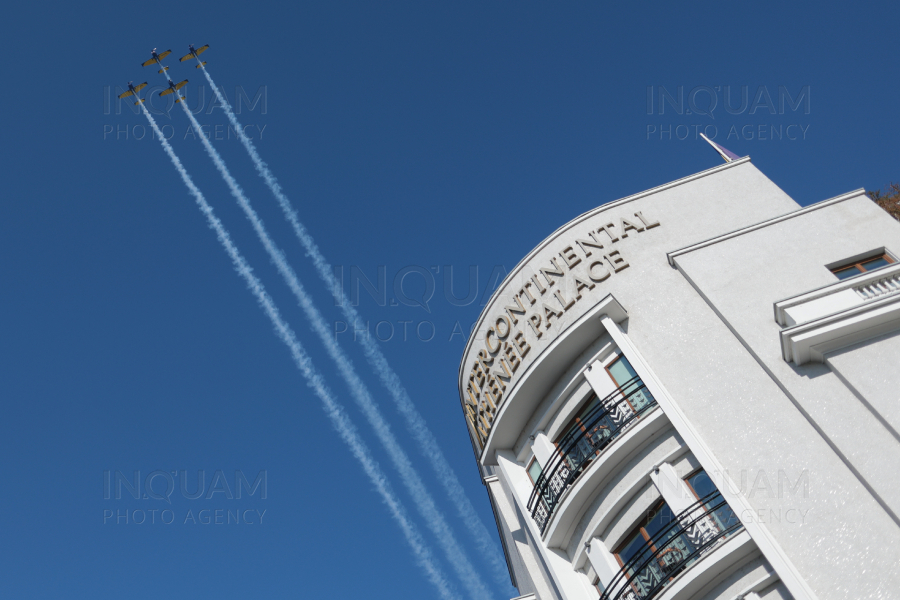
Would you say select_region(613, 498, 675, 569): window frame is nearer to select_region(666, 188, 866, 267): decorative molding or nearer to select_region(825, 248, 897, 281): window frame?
select_region(666, 188, 866, 267): decorative molding

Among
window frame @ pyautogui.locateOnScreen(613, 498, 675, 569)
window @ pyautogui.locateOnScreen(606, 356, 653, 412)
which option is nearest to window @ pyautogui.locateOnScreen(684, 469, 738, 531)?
window frame @ pyautogui.locateOnScreen(613, 498, 675, 569)

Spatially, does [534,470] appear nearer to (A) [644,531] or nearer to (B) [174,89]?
(A) [644,531]

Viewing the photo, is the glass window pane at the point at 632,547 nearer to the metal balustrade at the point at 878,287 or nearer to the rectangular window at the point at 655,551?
the rectangular window at the point at 655,551

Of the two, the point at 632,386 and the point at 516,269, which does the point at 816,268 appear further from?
the point at 516,269

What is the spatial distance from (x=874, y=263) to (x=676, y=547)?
33.6 feet

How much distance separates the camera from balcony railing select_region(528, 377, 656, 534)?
870 inches

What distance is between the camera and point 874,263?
21469 mm

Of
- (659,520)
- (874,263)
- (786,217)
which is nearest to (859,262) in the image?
(874,263)

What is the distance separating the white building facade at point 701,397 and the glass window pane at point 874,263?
0.05 m

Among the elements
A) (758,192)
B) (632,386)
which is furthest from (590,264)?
(758,192)

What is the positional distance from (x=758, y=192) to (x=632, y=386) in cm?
906

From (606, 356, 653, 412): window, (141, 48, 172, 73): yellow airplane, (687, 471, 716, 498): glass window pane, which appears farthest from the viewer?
(141, 48, 172, 73): yellow airplane

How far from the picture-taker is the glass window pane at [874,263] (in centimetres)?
2134

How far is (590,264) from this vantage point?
2531 cm
